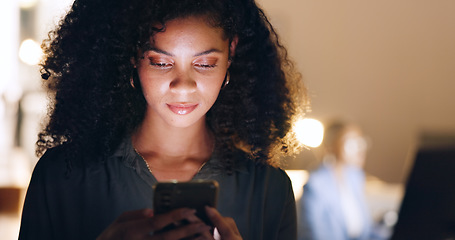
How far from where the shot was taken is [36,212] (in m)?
0.99

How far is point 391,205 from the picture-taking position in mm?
3332

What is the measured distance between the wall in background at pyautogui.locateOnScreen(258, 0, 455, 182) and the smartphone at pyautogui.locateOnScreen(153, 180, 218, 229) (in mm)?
4377

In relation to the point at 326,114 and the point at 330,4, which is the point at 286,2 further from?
the point at 326,114

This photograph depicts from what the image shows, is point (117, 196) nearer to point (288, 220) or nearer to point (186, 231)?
point (186, 231)

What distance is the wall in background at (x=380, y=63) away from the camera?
5199mm

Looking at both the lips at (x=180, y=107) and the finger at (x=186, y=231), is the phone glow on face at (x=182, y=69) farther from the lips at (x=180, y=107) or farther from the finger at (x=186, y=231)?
the finger at (x=186, y=231)

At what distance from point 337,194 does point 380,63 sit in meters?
2.71

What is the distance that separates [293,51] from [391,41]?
37.9 inches

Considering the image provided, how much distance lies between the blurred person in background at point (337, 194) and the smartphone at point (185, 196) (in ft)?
6.43

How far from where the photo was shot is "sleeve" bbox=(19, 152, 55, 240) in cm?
98

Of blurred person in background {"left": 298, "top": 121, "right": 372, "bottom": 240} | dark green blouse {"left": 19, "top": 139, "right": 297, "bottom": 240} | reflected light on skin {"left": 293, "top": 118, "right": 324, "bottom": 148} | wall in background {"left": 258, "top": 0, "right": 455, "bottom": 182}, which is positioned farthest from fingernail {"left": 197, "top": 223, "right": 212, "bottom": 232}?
wall in background {"left": 258, "top": 0, "right": 455, "bottom": 182}

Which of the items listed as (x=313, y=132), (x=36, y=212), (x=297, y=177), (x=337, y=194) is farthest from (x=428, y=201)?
(x=297, y=177)

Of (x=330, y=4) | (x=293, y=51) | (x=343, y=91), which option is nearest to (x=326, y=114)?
(x=343, y=91)

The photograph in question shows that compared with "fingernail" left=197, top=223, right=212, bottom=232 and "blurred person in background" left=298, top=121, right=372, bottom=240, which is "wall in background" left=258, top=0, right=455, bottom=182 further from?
"fingernail" left=197, top=223, right=212, bottom=232
